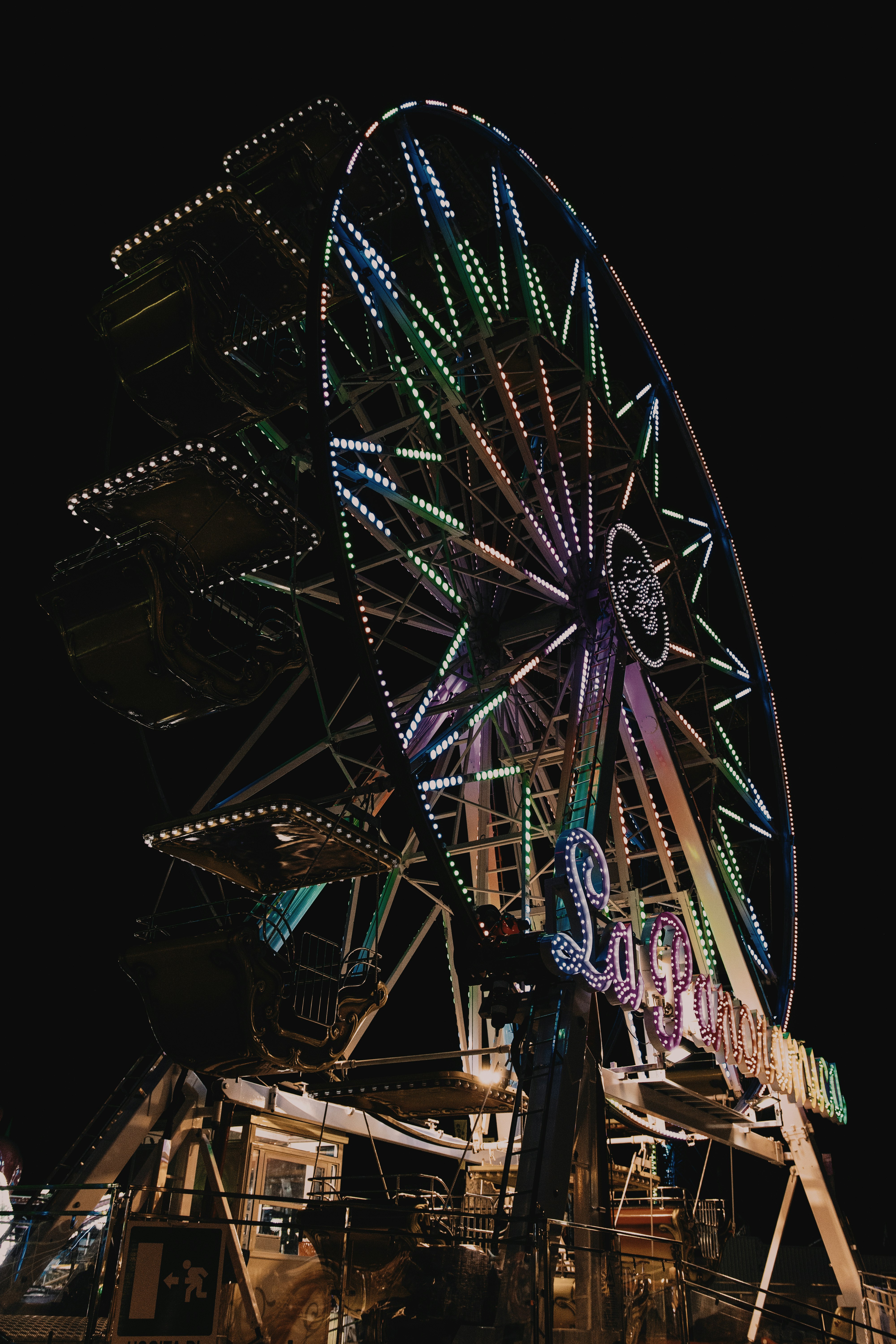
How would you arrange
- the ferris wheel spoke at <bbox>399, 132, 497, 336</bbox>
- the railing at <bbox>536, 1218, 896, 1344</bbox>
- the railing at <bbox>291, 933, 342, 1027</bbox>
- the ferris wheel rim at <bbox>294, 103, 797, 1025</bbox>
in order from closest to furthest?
1. the railing at <bbox>536, 1218, 896, 1344</bbox>
2. the railing at <bbox>291, 933, 342, 1027</bbox>
3. the ferris wheel spoke at <bbox>399, 132, 497, 336</bbox>
4. the ferris wheel rim at <bbox>294, 103, 797, 1025</bbox>

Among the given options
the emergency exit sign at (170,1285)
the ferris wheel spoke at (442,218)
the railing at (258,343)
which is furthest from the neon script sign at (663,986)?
the railing at (258,343)

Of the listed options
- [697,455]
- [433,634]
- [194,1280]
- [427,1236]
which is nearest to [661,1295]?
[427,1236]

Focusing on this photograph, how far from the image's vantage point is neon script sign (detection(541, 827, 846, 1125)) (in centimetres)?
1159

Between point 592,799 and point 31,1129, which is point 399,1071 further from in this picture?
point 592,799

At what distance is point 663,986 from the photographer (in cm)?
1345

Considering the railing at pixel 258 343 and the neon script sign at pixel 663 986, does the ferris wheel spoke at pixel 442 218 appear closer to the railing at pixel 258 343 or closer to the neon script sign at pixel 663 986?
the railing at pixel 258 343

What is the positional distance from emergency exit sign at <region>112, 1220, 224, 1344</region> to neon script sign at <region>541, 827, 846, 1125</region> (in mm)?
4846

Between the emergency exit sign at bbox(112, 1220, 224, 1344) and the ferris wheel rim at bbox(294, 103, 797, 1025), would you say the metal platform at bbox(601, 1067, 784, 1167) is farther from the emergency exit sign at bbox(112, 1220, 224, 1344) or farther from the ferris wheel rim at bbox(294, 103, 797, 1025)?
the emergency exit sign at bbox(112, 1220, 224, 1344)

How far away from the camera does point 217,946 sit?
12.0 meters

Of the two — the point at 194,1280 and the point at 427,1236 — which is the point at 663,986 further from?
the point at 194,1280

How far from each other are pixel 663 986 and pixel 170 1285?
7.99 meters

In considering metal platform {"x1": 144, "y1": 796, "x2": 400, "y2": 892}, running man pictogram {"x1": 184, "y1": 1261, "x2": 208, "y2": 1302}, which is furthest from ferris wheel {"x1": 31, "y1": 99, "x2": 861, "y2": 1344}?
running man pictogram {"x1": 184, "y1": 1261, "x2": 208, "y2": 1302}

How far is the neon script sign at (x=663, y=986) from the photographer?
11594 mm

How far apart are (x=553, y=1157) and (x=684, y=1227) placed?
10168 mm
